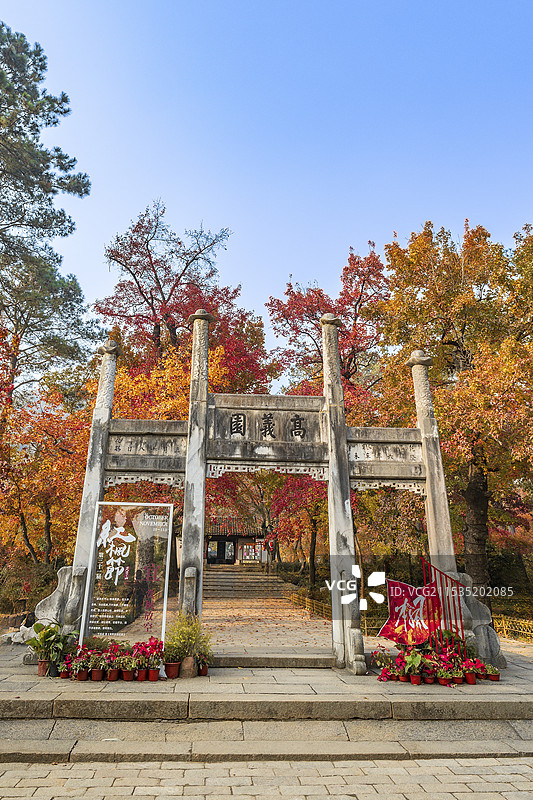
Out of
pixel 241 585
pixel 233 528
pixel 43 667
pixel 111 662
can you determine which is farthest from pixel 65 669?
pixel 233 528

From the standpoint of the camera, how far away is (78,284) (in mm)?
19156

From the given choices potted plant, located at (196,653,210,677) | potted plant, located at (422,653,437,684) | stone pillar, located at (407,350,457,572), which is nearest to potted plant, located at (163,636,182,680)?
potted plant, located at (196,653,210,677)

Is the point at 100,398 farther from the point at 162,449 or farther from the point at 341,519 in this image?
the point at 341,519

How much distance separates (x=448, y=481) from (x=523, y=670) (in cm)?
738

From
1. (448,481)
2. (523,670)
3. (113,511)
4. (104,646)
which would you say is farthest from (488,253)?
(104,646)

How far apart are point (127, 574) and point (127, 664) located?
1249 millimetres

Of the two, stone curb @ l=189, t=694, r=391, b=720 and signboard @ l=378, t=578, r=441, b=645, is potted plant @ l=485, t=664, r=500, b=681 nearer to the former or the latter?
signboard @ l=378, t=578, r=441, b=645

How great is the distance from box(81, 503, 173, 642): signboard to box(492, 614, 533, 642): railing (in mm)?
10046

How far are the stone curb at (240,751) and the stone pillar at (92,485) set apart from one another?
7.81 ft

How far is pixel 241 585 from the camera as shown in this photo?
83.2ft

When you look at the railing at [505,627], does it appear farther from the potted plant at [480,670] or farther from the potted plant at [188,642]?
the potted plant at [188,642]

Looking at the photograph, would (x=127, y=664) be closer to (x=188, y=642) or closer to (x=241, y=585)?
(x=188, y=642)

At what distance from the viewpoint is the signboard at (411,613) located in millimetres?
7688

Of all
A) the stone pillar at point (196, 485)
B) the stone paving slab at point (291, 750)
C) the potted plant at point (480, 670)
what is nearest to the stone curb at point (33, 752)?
the stone paving slab at point (291, 750)
